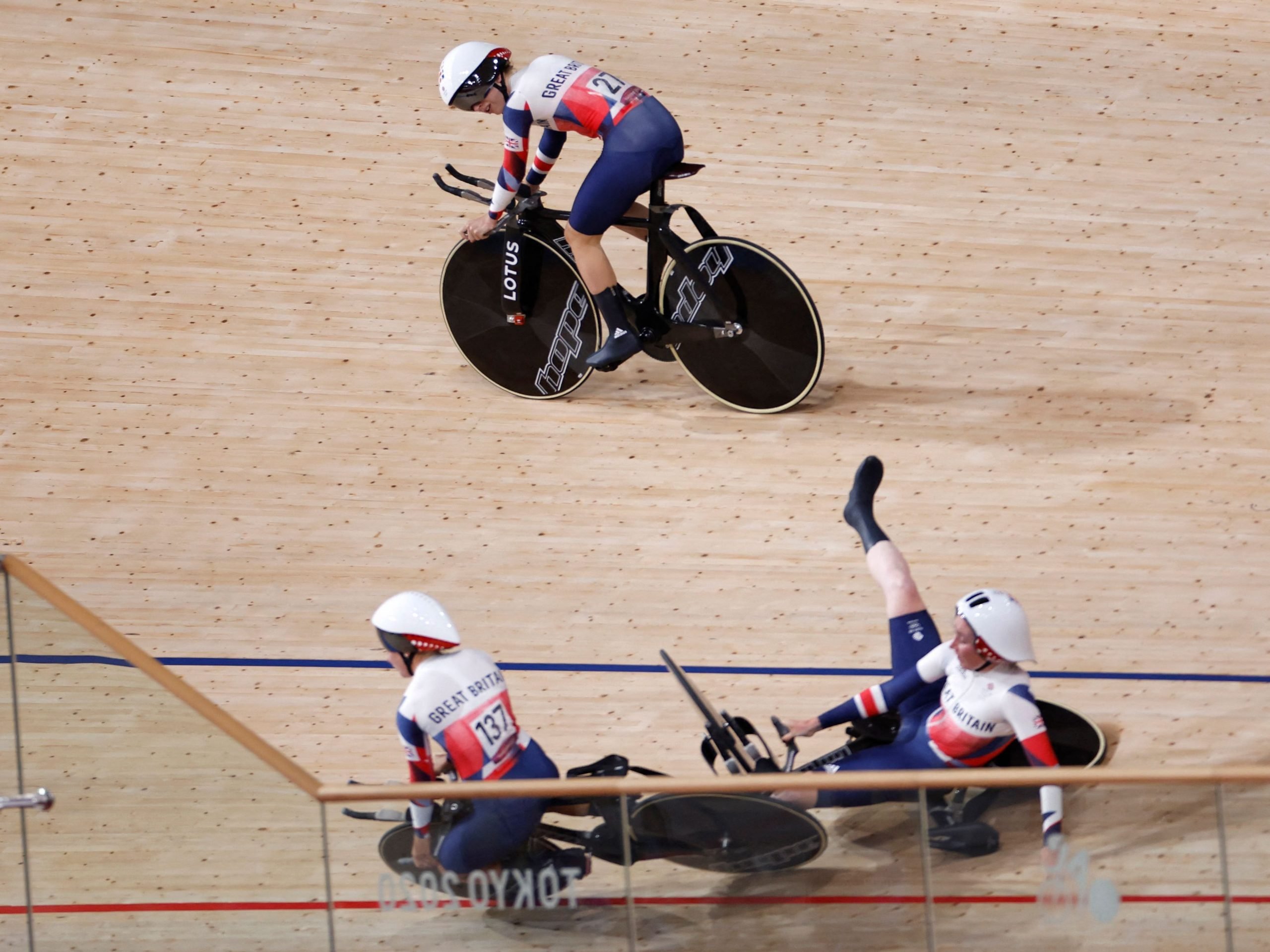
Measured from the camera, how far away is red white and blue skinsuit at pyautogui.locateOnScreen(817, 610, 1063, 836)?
354 centimetres

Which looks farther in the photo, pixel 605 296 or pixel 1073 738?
pixel 605 296

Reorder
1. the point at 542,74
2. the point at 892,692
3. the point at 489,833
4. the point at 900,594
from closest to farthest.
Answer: the point at 489,833 < the point at 892,692 < the point at 900,594 < the point at 542,74

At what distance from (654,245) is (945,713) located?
1881 mm

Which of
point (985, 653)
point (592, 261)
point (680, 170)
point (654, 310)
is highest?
point (680, 170)

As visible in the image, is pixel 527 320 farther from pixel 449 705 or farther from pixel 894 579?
pixel 449 705

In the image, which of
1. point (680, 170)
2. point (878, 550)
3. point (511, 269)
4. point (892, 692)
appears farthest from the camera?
point (511, 269)

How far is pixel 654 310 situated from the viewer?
502 cm

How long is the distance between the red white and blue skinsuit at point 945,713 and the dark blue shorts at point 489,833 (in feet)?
3.60

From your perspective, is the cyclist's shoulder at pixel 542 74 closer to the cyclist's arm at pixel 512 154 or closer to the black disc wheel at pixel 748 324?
the cyclist's arm at pixel 512 154

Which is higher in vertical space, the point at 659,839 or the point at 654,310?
the point at 654,310

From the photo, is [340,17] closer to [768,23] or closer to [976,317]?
[768,23]

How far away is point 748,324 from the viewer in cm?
505

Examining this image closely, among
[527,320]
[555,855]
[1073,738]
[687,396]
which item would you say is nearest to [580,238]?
[527,320]

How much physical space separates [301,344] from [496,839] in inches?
120
